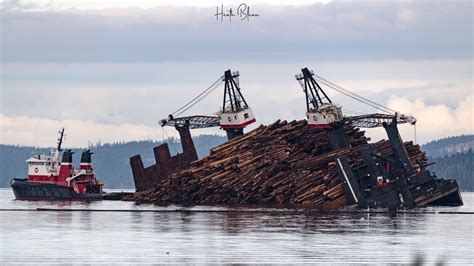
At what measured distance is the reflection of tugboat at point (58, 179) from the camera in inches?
4840

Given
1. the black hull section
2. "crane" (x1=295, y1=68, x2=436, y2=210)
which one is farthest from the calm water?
the black hull section

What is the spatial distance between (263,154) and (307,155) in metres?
3.49

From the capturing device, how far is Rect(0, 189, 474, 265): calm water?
163 feet

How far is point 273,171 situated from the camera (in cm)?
9850

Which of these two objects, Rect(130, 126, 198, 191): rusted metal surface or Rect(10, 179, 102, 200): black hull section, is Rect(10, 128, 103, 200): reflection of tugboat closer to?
Rect(10, 179, 102, 200): black hull section

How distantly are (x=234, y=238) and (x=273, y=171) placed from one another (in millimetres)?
39284

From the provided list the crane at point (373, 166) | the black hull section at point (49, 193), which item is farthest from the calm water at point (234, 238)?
the black hull section at point (49, 193)

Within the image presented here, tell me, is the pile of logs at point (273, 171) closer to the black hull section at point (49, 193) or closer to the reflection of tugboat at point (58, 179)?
the black hull section at point (49, 193)

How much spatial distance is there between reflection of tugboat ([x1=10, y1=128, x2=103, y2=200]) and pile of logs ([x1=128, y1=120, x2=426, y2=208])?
1798 centimetres

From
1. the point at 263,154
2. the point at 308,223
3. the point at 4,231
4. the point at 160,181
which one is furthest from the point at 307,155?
the point at 4,231

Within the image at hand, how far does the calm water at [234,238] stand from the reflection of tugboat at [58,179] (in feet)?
128

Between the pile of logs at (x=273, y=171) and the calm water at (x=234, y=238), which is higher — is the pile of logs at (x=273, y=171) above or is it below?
above

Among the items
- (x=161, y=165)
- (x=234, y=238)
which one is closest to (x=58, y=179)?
(x=161, y=165)

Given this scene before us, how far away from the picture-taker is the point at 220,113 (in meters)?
115
